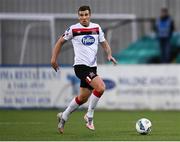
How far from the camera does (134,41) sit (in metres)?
30.2

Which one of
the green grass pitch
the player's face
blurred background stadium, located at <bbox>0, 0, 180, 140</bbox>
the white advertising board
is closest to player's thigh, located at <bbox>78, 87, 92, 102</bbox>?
the green grass pitch

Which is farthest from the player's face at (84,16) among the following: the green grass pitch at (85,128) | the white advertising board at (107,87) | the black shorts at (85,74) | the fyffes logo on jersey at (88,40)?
the white advertising board at (107,87)

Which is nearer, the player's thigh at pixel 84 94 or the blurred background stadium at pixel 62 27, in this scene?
the player's thigh at pixel 84 94

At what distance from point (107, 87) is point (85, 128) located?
8.32m

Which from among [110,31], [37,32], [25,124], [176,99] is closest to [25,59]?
[37,32]

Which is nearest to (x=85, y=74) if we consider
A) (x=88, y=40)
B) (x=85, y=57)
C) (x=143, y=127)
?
(x=85, y=57)

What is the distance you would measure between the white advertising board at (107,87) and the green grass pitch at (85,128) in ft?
Answer: 2.93

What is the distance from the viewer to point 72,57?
28.5m

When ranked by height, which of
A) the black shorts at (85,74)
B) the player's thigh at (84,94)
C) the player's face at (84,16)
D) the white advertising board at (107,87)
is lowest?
the white advertising board at (107,87)

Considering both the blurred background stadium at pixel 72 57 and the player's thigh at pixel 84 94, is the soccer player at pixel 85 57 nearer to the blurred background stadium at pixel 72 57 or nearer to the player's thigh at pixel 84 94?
the player's thigh at pixel 84 94

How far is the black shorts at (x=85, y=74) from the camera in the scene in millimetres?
15164

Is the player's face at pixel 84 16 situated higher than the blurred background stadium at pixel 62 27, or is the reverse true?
the player's face at pixel 84 16

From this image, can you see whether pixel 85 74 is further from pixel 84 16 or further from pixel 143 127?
pixel 143 127

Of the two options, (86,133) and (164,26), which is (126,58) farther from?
(86,133)
